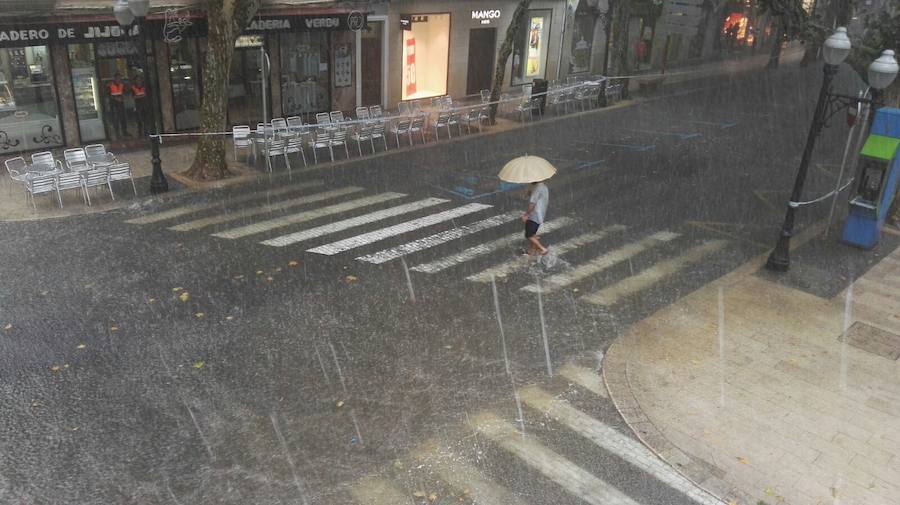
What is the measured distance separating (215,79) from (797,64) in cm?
3633

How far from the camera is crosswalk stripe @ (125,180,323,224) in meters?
13.3

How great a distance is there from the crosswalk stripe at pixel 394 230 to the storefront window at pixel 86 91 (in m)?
9.46

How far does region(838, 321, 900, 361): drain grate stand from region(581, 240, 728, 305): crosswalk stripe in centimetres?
277

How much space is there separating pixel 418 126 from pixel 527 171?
8.97 meters

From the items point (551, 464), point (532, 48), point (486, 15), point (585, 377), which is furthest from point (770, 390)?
point (532, 48)

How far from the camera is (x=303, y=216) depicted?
13.8 meters

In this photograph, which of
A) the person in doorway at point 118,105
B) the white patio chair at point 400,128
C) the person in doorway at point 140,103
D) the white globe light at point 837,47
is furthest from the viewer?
the white patio chair at point 400,128

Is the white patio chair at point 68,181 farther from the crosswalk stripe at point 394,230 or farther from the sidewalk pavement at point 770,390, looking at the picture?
the sidewalk pavement at point 770,390

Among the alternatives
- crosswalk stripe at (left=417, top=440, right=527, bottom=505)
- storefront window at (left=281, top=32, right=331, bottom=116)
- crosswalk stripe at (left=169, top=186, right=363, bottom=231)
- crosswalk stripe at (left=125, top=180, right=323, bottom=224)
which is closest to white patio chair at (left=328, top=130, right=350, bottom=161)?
crosswalk stripe at (left=125, top=180, right=323, bottom=224)

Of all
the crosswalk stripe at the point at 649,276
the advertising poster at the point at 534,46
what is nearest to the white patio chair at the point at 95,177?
the crosswalk stripe at the point at 649,276

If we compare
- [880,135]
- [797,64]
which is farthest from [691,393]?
[797,64]

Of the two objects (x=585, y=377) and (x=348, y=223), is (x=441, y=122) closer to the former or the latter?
(x=348, y=223)

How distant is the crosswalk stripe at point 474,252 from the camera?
459 inches

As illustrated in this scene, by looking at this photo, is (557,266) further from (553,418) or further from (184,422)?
(184,422)
